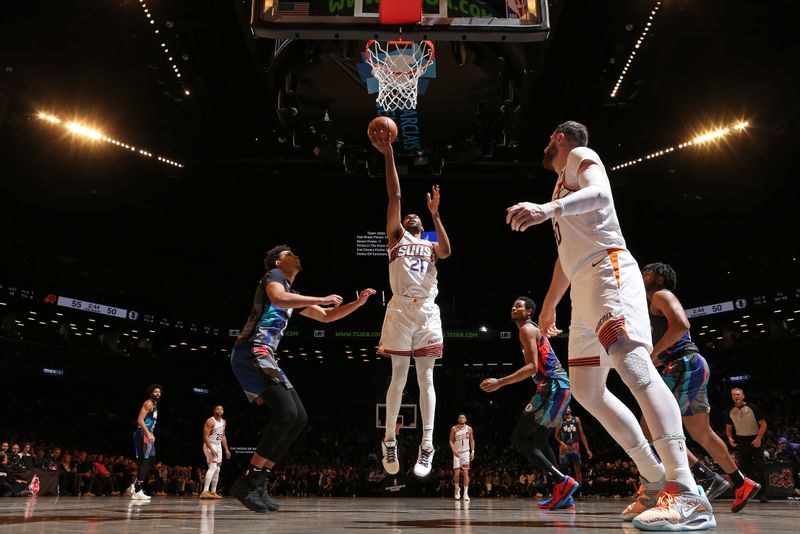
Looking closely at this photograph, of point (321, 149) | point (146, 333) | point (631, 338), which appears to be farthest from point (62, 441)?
point (631, 338)

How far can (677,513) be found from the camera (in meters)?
2.84

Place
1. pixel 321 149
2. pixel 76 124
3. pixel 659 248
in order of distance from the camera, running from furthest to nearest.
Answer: pixel 659 248
pixel 76 124
pixel 321 149

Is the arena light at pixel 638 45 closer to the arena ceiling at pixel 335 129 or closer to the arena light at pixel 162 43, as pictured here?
the arena ceiling at pixel 335 129

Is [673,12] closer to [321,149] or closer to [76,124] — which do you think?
[321,149]

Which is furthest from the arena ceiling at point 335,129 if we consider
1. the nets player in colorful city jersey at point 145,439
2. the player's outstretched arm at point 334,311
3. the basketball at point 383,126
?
the player's outstretched arm at point 334,311

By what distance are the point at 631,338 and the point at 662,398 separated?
12.3 inches

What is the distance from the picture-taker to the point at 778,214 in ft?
70.7

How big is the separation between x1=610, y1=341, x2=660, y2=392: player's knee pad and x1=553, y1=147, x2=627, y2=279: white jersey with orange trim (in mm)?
520

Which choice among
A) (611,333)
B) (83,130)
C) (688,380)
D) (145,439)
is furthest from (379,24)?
(83,130)

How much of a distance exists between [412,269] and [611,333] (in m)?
2.90

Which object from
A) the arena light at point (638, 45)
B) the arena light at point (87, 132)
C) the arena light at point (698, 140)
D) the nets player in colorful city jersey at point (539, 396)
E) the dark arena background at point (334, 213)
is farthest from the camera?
the arena light at point (87, 132)

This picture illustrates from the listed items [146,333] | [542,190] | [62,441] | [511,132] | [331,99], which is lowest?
[62,441]

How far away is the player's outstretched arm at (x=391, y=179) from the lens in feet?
17.7

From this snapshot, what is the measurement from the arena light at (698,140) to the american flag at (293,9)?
48.8ft
